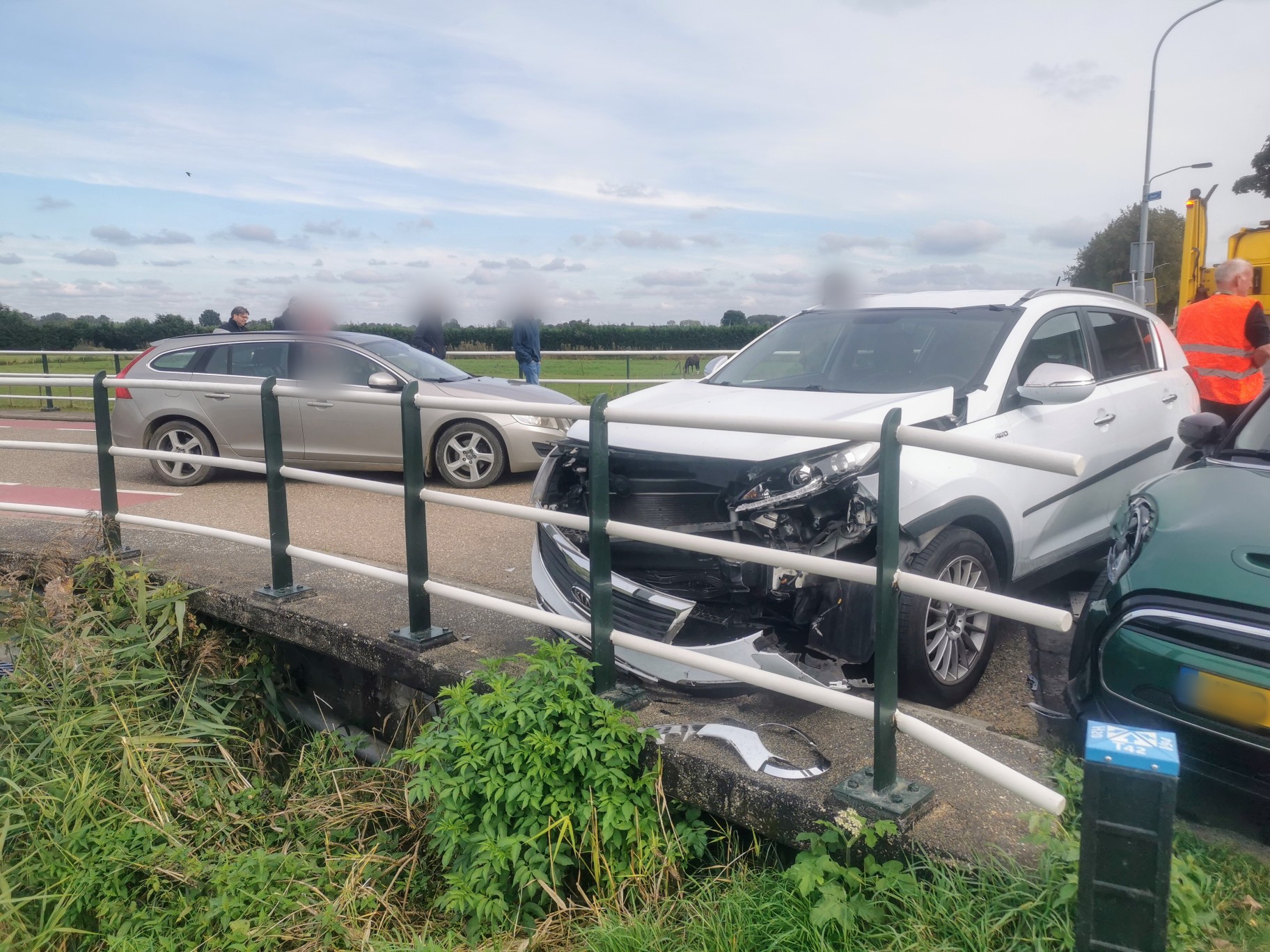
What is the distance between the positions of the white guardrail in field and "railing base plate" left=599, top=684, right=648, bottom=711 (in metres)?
0.06

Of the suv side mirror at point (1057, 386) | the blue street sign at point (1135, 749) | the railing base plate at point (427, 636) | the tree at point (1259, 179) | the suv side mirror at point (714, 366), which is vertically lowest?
the railing base plate at point (427, 636)

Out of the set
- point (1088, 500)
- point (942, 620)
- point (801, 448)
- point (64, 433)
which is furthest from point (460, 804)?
point (64, 433)

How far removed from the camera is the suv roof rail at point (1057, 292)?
504 centimetres

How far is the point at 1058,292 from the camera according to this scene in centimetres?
525

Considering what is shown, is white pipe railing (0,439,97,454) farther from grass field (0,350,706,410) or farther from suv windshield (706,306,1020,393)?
grass field (0,350,706,410)

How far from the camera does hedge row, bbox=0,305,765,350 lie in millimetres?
15383

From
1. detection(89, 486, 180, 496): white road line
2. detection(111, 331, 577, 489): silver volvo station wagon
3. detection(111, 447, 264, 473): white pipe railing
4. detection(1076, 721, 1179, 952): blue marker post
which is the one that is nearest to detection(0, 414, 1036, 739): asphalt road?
detection(89, 486, 180, 496): white road line

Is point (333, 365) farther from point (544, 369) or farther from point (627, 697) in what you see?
point (544, 369)

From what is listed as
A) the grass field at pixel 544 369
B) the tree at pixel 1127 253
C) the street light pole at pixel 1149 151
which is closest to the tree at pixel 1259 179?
the tree at pixel 1127 253

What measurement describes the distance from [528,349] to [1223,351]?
8.87 meters

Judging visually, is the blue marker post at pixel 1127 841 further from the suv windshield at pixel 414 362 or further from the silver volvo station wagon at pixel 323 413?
the suv windshield at pixel 414 362

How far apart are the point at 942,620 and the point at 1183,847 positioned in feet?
4.01

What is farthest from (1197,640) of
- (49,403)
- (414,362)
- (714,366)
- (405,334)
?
(49,403)

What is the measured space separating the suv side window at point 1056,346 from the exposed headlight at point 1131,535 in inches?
38.7
